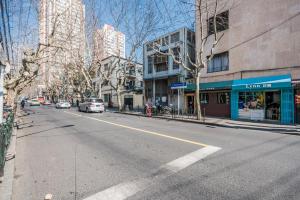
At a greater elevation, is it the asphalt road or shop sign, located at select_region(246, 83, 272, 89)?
shop sign, located at select_region(246, 83, 272, 89)

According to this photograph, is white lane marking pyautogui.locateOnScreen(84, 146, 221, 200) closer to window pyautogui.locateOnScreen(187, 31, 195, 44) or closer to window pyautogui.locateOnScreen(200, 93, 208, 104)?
window pyautogui.locateOnScreen(200, 93, 208, 104)

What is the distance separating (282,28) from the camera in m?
15.4

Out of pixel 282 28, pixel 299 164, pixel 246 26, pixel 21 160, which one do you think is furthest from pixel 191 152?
pixel 246 26

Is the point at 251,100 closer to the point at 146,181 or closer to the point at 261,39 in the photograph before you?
the point at 261,39

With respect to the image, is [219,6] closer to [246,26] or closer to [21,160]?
[246,26]

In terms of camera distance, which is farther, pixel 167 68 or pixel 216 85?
pixel 167 68

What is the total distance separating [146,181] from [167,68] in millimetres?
23752

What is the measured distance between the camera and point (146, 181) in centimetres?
430

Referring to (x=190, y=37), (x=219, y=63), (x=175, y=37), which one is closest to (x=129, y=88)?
(x=175, y=37)

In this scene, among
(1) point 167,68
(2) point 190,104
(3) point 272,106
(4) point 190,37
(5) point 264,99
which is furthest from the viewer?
(1) point 167,68

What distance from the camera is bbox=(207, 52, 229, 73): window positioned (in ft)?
64.4

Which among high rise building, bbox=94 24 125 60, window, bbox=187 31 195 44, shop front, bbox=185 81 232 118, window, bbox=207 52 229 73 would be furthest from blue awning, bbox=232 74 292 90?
high rise building, bbox=94 24 125 60

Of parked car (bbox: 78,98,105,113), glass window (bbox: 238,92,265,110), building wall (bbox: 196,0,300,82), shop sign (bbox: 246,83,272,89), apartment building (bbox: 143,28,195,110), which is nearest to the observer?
shop sign (bbox: 246,83,272,89)

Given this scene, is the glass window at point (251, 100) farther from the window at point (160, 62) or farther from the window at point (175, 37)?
the window at point (160, 62)
